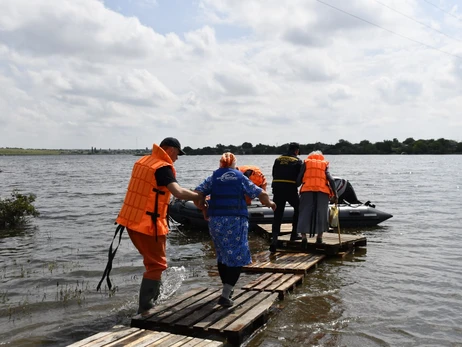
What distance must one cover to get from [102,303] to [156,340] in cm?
265

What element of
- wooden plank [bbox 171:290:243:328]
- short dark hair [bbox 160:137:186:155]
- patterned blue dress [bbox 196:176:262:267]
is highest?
short dark hair [bbox 160:137:186:155]

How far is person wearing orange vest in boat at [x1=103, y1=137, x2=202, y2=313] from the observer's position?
5.07 metres

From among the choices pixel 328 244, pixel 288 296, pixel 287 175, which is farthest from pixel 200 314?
pixel 328 244

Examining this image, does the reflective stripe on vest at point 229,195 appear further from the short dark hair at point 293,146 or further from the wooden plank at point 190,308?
the short dark hair at point 293,146

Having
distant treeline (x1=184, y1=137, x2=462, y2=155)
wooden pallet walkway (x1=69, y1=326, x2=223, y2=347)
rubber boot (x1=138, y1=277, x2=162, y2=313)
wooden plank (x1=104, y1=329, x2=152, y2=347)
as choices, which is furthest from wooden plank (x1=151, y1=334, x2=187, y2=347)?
distant treeline (x1=184, y1=137, x2=462, y2=155)

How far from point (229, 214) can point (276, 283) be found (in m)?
2.05

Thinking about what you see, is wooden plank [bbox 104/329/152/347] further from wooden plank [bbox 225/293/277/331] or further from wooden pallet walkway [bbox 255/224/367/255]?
wooden pallet walkway [bbox 255/224/367/255]

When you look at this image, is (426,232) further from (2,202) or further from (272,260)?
(2,202)

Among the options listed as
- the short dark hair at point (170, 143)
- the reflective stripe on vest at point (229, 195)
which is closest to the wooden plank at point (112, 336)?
the reflective stripe on vest at point (229, 195)

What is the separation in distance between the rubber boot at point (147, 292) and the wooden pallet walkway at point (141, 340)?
652 mm

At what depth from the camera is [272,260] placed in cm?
849

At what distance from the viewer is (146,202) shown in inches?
201

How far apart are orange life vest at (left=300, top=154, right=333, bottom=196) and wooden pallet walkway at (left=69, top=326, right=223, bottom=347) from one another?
4745 mm

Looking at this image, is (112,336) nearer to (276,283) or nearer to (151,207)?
(151,207)
